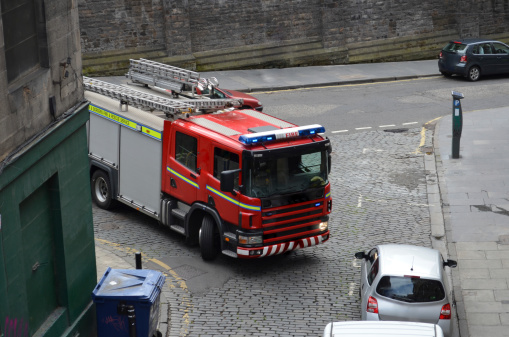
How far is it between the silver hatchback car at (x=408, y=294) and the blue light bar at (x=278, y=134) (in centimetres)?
303

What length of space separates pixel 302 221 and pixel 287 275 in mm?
1046

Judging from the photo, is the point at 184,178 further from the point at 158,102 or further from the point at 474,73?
the point at 474,73

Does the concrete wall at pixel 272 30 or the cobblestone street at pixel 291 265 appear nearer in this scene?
the cobblestone street at pixel 291 265

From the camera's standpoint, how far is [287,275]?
15250mm

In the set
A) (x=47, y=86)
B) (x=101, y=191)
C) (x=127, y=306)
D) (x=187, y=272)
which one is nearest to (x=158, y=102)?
(x=101, y=191)

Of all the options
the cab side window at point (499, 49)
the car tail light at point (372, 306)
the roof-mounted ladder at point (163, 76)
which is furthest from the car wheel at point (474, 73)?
the car tail light at point (372, 306)

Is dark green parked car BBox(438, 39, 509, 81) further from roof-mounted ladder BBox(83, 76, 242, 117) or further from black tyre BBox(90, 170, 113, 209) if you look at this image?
black tyre BBox(90, 170, 113, 209)

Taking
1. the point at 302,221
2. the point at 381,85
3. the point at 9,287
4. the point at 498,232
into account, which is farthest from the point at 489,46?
the point at 9,287

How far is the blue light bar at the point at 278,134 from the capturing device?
46.7ft

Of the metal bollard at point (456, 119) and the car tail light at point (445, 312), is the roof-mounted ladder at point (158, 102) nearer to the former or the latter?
the car tail light at point (445, 312)

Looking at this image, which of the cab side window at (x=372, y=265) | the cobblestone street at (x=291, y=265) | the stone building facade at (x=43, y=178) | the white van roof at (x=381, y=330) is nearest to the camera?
the white van roof at (x=381, y=330)

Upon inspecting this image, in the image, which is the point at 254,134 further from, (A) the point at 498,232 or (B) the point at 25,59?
(A) the point at 498,232

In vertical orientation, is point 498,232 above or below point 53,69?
below

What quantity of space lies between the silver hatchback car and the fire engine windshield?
264 centimetres
